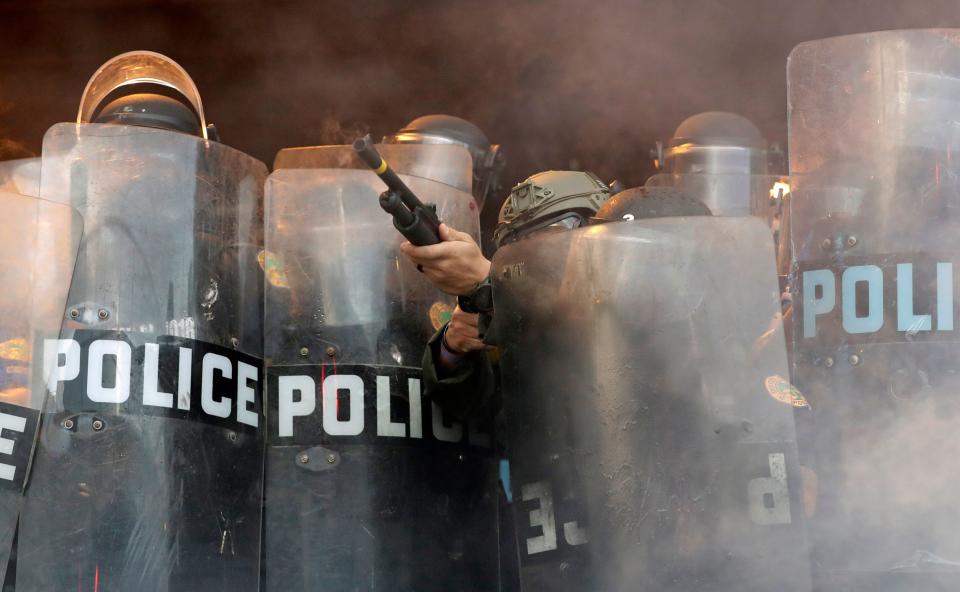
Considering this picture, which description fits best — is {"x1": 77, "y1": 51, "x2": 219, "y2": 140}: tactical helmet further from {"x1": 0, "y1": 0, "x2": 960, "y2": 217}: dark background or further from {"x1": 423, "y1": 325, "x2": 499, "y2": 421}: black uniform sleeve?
{"x1": 0, "y1": 0, "x2": 960, "y2": 217}: dark background

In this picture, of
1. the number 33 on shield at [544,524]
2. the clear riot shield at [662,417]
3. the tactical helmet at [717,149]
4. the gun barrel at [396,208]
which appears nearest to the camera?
the clear riot shield at [662,417]

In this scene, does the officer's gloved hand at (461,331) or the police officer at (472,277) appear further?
the officer's gloved hand at (461,331)

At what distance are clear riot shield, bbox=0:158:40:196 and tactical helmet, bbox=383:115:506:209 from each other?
57.3 inches

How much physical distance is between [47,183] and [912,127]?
1.59 metres

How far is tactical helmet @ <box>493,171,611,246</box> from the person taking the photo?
312cm

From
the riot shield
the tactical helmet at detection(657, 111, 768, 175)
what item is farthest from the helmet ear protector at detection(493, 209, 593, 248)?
the tactical helmet at detection(657, 111, 768, 175)

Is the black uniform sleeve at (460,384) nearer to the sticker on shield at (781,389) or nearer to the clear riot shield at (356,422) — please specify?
the clear riot shield at (356,422)

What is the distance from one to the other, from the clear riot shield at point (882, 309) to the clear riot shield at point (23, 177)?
1.46m

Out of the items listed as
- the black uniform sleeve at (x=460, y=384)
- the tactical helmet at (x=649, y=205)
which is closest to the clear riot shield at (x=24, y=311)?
the black uniform sleeve at (x=460, y=384)

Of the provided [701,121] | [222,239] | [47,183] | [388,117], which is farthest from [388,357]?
[388,117]

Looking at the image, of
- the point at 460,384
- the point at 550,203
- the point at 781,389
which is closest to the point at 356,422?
the point at 460,384

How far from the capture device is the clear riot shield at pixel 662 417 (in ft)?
6.94

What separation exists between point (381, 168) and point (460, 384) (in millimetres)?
574

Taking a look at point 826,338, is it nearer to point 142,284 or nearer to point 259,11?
point 142,284
